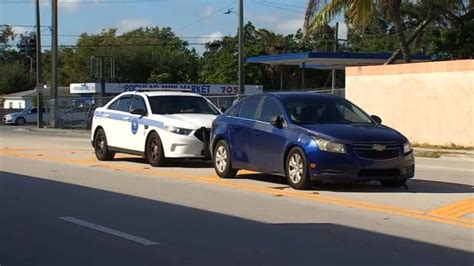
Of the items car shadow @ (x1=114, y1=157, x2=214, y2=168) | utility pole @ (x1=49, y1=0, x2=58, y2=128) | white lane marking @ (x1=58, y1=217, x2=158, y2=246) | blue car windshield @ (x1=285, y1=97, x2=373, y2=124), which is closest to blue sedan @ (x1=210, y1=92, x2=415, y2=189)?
blue car windshield @ (x1=285, y1=97, x2=373, y2=124)

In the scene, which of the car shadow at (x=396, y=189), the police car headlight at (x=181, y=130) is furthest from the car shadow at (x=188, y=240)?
the police car headlight at (x=181, y=130)

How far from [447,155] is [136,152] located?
8.75m

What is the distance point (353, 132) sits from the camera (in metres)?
10.6

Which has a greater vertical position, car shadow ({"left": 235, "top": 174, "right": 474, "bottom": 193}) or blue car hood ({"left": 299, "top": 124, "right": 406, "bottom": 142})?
blue car hood ({"left": 299, "top": 124, "right": 406, "bottom": 142})

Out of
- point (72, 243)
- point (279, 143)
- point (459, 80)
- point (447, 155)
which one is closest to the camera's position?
point (72, 243)

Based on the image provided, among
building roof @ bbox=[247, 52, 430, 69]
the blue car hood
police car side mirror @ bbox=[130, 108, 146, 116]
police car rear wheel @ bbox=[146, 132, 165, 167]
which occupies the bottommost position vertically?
police car rear wheel @ bbox=[146, 132, 165, 167]

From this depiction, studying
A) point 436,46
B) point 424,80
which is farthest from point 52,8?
point 424,80

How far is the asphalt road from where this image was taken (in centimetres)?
688

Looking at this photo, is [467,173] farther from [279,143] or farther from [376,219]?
[376,219]

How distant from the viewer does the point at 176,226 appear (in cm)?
832

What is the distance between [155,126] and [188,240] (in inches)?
296

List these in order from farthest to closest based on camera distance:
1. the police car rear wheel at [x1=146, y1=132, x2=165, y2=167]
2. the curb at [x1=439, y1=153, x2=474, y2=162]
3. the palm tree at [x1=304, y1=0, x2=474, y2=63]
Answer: the palm tree at [x1=304, y1=0, x2=474, y2=63], the curb at [x1=439, y1=153, x2=474, y2=162], the police car rear wheel at [x1=146, y1=132, x2=165, y2=167]

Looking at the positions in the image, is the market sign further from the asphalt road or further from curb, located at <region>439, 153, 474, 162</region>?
the asphalt road

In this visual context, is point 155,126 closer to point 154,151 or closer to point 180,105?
point 154,151
